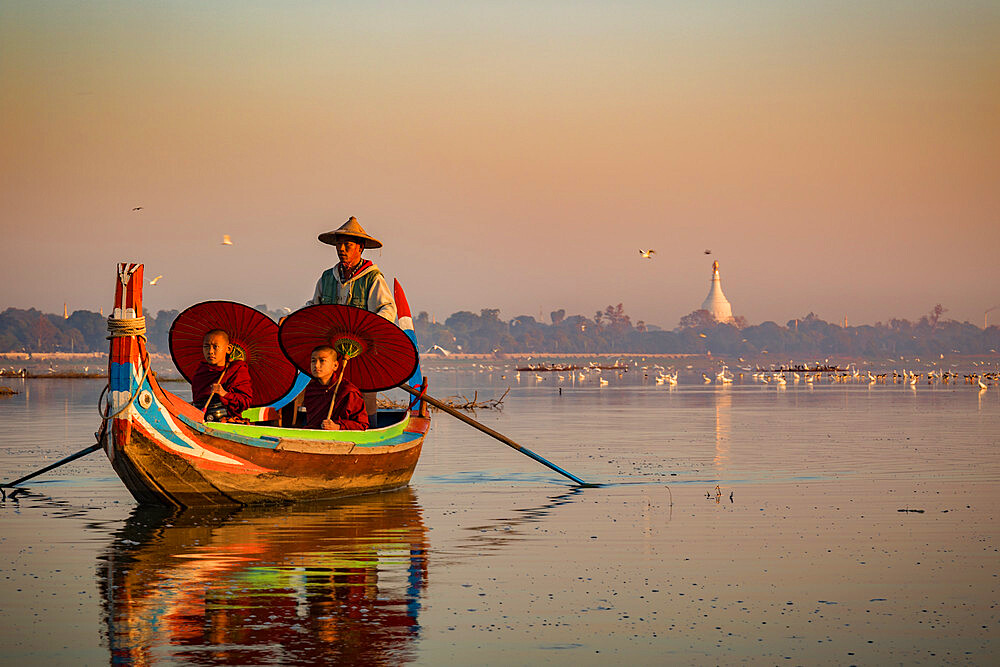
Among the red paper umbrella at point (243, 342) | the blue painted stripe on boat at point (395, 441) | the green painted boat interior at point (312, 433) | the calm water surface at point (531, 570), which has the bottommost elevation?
the calm water surface at point (531, 570)

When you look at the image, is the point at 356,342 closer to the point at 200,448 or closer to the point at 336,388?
the point at 336,388

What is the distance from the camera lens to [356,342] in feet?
56.0

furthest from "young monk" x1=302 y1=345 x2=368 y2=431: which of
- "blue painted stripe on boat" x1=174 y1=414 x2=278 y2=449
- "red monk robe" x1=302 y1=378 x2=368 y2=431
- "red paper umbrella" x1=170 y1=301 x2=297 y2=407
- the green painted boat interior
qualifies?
"blue painted stripe on boat" x1=174 y1=414 x2=278 y2=449

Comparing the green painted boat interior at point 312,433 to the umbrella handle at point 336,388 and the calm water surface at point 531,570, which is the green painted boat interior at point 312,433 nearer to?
the umbrella handle at point 336,388

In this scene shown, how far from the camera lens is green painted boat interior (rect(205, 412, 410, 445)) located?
1555 centimetres

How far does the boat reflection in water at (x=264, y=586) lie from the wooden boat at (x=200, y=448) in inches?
15.7

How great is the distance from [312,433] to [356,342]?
1.39 metres

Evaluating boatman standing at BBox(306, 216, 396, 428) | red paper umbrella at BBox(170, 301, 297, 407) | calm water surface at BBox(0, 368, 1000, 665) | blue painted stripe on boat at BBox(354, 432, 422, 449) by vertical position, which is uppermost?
boatman standing at BBox(306, 216, 396, 428)

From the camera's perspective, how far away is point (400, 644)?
28.7ft

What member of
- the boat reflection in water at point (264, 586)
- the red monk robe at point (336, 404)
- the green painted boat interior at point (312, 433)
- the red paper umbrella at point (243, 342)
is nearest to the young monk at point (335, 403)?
the red monk robe at point (336, 404)

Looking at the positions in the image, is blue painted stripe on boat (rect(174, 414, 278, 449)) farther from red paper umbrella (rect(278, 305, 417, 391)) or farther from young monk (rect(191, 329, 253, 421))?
red paper umbrella (rect(278, 305, 417, 391))

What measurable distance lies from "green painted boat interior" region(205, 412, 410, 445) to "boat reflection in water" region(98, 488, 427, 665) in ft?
3.19

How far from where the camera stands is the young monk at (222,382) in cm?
1631

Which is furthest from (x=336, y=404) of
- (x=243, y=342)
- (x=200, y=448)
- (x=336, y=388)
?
(x=200, y=448)
